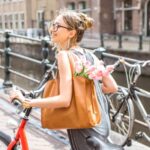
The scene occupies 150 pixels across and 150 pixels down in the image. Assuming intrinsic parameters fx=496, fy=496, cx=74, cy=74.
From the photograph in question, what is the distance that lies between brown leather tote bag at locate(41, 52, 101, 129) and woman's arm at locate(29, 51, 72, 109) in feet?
0.14

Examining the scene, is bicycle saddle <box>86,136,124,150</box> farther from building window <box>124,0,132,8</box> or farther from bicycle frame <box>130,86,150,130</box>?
building window <box>124,0,132,8</box>

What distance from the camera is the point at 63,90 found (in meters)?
2.17

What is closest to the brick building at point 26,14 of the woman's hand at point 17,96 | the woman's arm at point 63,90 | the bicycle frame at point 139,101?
the bicycle frame at point 139,101

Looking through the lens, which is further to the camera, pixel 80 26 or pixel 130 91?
pixel 130 91

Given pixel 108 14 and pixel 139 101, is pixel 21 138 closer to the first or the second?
pixel 139 101

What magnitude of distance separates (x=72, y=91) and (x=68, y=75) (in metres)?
0.08

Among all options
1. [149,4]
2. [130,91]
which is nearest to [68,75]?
[130,91]

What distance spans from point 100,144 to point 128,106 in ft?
5.46

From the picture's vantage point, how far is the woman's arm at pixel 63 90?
2.17m

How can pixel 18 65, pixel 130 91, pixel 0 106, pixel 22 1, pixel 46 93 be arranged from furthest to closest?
1. pixel 22 1
2. pixel 18 65
3. pixel 0 106
4. pixel 130 91
5. pixel 46 93

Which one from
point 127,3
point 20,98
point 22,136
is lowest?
point 22,136

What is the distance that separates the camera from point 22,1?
152 ft

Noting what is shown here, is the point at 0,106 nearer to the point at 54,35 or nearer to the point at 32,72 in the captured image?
the point at 54,35

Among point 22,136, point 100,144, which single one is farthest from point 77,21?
point 22,136
